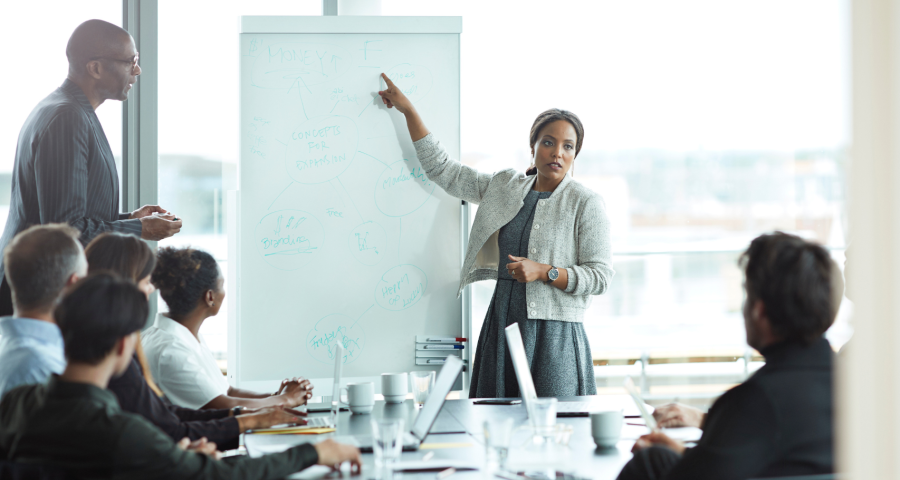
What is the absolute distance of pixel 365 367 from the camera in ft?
8.84

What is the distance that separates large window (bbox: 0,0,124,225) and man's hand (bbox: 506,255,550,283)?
5.83 ft

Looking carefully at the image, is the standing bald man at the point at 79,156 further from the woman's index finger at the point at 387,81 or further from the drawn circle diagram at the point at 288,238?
the woman's index finger at the point at 387,81

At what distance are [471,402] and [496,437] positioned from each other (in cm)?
72

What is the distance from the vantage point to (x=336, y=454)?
1.24 meters

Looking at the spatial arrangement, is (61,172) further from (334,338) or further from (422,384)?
(422,384)

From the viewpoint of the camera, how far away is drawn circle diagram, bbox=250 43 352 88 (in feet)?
8.89

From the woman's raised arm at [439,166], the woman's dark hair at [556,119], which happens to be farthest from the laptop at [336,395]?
the woman's dark hair at [556,119]

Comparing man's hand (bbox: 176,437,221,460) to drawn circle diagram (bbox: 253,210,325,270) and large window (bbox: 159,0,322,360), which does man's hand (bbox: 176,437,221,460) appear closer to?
drawn circle diagram (bbox: 253,210,325,270)

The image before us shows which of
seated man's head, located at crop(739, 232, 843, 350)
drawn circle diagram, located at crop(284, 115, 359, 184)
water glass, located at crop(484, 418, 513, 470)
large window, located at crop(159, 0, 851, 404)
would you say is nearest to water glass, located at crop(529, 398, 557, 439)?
water glass, located at crop(484, 418, 513, 470)

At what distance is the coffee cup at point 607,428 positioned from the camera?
1.40 meters

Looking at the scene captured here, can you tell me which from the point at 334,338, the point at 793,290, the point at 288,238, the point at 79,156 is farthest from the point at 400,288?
the point at 793,290

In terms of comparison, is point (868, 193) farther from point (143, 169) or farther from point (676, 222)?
point (676, 222)

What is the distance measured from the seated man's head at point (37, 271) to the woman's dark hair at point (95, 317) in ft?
1.10

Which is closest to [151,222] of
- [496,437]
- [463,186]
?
[463,186]
